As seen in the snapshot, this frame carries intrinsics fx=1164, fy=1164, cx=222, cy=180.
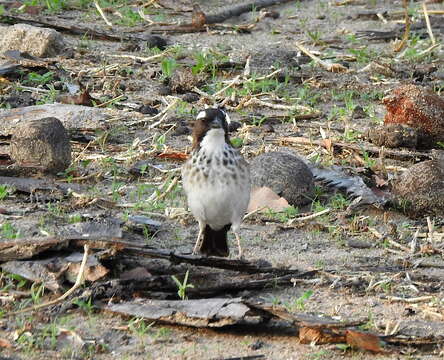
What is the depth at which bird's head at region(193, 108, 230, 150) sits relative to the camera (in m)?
7.04

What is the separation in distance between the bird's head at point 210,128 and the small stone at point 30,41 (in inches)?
169

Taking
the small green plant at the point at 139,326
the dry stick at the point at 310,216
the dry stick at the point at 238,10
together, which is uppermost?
the dry stick at the point at 238,10

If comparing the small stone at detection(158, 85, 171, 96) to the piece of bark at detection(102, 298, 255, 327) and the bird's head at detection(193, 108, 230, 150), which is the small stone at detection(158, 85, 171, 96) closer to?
the bird's head at detection(193, 108, 230, 150)

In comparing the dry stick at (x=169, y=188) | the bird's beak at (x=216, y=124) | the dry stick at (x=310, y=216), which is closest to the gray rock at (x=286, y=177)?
the dry stick at (x=310, y=216)

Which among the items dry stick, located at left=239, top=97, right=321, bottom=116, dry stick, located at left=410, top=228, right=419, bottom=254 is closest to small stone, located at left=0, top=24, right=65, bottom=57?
dry stick, located at left=239, top=97, right=321, bottom=116

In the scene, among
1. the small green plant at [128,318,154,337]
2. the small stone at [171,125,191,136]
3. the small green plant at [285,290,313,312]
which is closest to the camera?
the small green plant at [128,318,154,337]

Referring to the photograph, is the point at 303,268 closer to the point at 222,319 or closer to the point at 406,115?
the point at 222,319

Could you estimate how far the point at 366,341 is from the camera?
18.1ft

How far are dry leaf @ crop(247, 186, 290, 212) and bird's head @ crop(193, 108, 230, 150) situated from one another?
0.98 m

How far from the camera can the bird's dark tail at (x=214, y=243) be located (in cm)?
696

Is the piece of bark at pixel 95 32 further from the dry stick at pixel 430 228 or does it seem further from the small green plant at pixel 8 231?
the small green plant at pixel 8 231

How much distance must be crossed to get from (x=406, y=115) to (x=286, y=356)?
4.17m

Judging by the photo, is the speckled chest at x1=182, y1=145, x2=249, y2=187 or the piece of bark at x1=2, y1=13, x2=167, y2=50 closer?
the speckled chest at x1=182, y1=145, x2=249, y2=187

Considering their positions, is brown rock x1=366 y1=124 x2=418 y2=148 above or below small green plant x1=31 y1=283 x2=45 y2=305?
below
